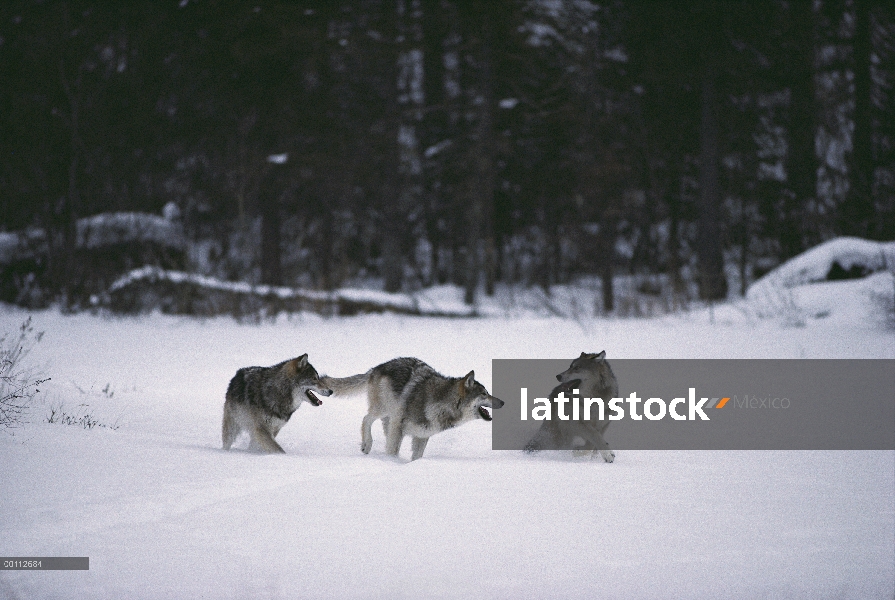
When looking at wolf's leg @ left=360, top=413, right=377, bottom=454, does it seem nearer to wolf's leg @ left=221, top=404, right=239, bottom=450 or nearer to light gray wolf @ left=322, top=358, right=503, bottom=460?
light gray wolf @ left=322, top=358, right=503, bottom=460

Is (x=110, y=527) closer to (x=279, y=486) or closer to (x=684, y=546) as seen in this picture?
(x=279, y=486)

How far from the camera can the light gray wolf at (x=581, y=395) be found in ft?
18.7

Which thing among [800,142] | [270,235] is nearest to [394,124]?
[270,235]

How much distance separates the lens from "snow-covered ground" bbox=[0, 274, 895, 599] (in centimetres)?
313

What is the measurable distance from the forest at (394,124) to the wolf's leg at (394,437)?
35.4 ft

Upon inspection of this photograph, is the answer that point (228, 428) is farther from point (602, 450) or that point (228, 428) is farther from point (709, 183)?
point (709, 183)

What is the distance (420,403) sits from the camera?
5508mm

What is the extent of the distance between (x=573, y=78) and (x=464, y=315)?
10817 millimetres

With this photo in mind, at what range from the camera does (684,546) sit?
3.56m

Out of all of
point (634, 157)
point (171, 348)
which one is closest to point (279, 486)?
point (171, 348)

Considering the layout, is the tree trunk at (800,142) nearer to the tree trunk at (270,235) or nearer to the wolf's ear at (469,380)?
the tree trunk at (270,235)

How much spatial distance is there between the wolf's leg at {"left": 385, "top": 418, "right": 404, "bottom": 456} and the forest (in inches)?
425

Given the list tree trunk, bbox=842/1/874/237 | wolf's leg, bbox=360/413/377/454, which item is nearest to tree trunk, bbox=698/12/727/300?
tree trunk, bbox=842/1/874/237

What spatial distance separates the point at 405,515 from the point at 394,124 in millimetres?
17767
